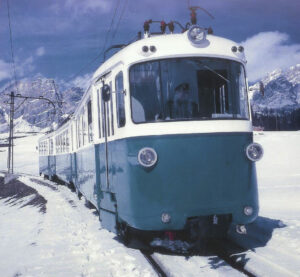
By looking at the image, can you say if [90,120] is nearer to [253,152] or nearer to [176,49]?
[176,49]

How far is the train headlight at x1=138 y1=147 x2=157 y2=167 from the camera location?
5.59m

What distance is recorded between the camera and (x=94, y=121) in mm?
7859

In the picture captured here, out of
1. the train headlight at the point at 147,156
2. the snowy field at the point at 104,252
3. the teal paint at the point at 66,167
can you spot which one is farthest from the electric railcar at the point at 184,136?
the teal paint at the point at 66,167

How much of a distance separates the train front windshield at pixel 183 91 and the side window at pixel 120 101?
0.85ft

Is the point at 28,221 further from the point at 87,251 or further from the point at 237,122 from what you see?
the point at 237,122

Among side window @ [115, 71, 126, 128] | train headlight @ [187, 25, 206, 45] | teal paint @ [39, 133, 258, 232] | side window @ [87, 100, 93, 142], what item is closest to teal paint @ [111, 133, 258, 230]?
teal paint @ [39, 133, 258, 232]

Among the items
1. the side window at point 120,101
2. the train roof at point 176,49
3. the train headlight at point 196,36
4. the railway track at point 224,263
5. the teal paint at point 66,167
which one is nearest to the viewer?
the railway track at point 224,263

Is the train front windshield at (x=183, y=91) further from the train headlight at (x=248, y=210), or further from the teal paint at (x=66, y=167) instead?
the teal paint at (x=66, y=167)

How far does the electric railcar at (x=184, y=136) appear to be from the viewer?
5.63 meters

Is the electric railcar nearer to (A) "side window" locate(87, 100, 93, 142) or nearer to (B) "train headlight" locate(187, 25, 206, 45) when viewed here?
(B) "train headlight" locate(187, 25, 206, 45)

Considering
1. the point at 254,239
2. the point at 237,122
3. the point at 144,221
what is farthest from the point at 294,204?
the point at 144,221

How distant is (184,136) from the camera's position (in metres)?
5.67

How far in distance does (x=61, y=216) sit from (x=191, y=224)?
19.2 ft

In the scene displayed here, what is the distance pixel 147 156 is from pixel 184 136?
0.58 meters
